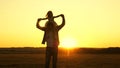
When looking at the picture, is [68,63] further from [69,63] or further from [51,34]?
[51,34]

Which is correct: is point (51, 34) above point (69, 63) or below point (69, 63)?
above

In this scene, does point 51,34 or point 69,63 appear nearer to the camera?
point 51,34

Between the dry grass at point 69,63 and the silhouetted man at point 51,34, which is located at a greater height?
the silhouetted man at point 51,34

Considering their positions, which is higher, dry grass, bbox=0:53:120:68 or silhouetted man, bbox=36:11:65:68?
silhouetted man, bbox=36:11:65:68

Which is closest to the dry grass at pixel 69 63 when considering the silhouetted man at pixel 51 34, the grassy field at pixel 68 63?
the grassy field at pixel 68 63

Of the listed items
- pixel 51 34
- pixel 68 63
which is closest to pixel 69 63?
pixel 68 63

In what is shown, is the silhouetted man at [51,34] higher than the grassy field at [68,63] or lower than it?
higher

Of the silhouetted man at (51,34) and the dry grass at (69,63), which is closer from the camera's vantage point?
the silhouetted man at (51,34)

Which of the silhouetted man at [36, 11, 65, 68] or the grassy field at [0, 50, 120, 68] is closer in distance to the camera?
the silhouetted man at [36, 11, 65, 68]

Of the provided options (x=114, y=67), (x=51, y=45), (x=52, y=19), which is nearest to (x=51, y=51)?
(x=51, y=45)

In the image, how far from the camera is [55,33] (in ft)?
41.5

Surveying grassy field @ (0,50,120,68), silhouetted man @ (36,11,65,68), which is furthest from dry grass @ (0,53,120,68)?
silhouetted man @ (36,11,65,68)

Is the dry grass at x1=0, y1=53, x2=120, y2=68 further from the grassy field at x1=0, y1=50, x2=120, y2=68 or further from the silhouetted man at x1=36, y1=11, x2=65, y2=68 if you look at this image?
the silhouetted man at x1=36, y1=11, x2=65, y2=68

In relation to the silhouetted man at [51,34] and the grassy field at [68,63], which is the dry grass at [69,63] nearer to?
the grassy field at [68,63]
